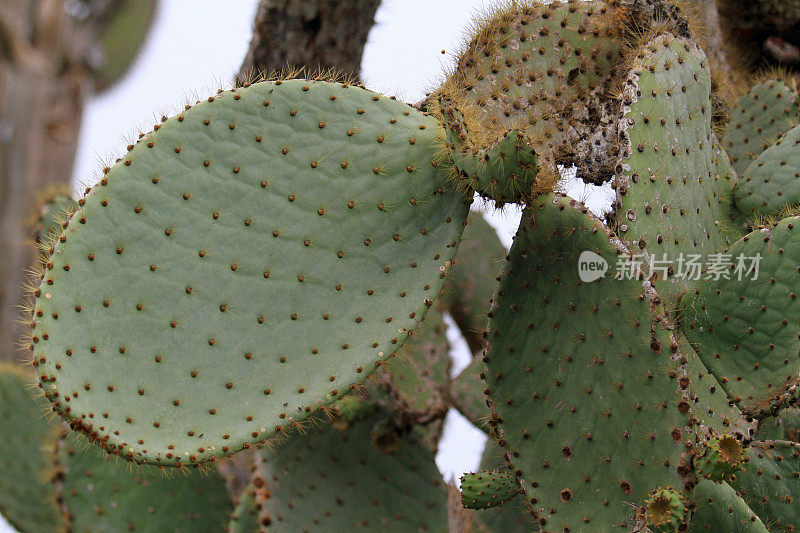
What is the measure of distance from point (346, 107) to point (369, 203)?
7.9 inches

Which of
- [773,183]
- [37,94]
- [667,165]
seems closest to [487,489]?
[667,165]

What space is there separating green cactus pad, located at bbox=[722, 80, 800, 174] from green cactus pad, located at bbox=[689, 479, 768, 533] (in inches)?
41.1

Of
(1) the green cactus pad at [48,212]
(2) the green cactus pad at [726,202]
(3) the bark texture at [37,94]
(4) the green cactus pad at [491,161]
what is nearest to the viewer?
(4) the green cactus pad at [491,161]

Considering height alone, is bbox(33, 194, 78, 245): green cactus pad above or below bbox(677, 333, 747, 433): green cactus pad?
above

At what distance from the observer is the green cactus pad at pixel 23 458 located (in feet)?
8.50

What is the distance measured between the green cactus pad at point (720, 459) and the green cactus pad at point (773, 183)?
66 centimetres

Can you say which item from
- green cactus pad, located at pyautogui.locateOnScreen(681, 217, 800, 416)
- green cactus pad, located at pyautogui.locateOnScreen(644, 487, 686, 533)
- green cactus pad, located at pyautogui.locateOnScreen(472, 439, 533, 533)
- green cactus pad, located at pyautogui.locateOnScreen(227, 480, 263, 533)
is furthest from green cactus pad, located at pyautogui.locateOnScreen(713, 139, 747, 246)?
green cactus pad, located at pyautogui.locateOnScreen(227, 480, 263, 533)

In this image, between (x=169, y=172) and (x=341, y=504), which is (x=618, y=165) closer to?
(x=169, y=172)

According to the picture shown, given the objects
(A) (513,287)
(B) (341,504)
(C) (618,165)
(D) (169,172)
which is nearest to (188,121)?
(D) (169,172)

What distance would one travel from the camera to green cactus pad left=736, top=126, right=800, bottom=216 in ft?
5.79

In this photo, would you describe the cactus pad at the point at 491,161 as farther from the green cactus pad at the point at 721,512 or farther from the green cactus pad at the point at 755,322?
the green cactus pad at the point at 721,512

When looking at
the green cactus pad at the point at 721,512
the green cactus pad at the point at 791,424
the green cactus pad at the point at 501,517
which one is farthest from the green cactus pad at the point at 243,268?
the green cactus pad at the point at 791,424

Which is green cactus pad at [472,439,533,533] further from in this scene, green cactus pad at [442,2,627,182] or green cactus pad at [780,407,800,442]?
green cactus pad at [442,2,627,182]

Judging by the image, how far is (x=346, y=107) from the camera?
1555 millimetres
